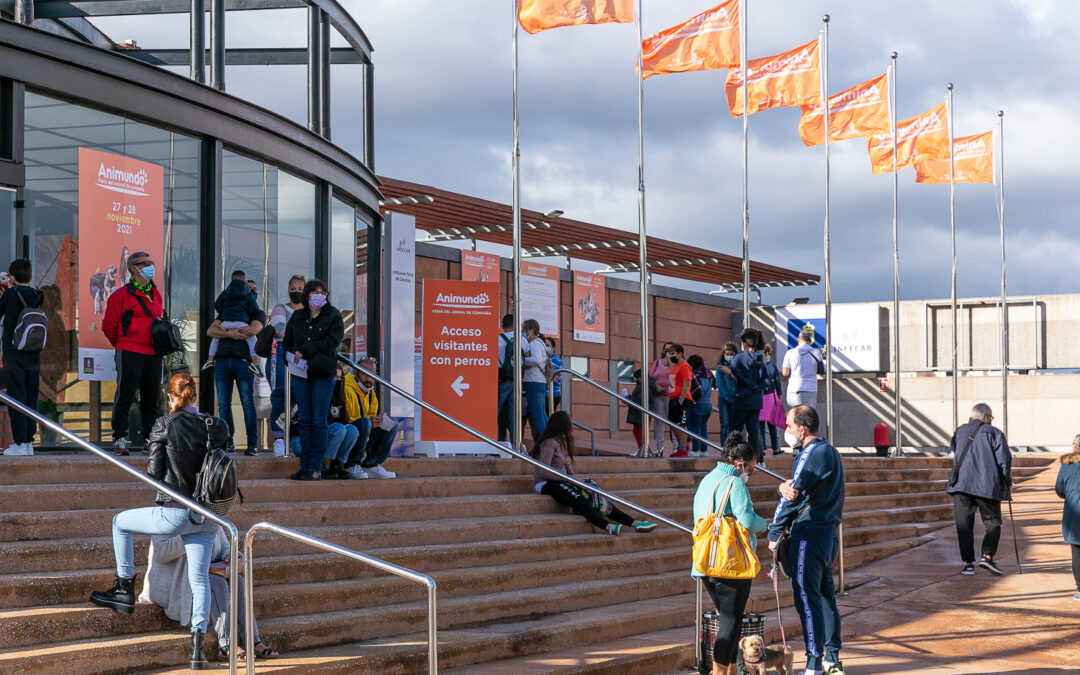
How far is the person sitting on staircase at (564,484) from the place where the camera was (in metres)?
10.9

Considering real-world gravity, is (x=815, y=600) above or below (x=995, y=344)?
below

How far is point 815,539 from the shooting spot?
7645 mm

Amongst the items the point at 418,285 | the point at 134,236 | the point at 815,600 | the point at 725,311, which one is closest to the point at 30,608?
the point at 815,600

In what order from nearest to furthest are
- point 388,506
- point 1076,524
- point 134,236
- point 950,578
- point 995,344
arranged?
point 388,506, point 1076,524, point 134,236, point 950,578, point 995,344

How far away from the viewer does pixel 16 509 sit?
7.73 m

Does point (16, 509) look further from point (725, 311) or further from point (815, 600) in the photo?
point (725, 311)

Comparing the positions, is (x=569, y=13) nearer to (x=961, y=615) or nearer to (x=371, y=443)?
(x=371, y=443)

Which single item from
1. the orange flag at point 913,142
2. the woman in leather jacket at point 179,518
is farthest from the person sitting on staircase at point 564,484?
the orange flag at point 913,142

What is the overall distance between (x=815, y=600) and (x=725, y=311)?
2559 centimetres

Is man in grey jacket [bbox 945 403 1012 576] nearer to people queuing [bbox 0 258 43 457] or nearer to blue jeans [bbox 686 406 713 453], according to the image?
blue jeans [bbox 686 406 713 453]

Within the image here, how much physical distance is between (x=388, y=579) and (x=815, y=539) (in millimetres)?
3003

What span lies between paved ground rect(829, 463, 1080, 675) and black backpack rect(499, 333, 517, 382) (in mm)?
4628

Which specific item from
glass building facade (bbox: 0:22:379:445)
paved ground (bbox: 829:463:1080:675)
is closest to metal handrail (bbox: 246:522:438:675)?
paved ground (bbox: 829:463:1080:675)

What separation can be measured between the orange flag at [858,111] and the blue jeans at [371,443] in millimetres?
16807
